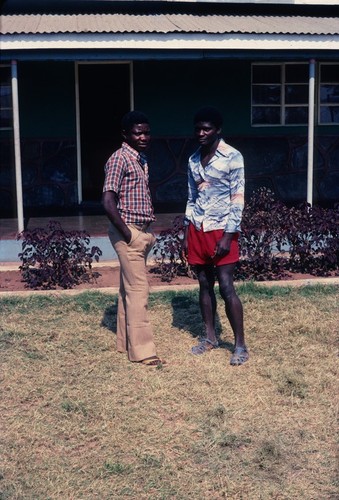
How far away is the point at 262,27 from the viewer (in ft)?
33.6

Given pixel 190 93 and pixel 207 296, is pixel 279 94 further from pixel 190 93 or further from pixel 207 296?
pixel 207 296

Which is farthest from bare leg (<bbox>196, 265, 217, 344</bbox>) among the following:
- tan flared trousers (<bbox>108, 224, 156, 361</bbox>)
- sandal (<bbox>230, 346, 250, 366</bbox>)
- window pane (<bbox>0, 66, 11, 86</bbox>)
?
window pane (<bbox>0, 66, 11, 86</bbox>)

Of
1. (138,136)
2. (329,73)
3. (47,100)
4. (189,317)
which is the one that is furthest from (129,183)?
(329,73)

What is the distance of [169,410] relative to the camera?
15.7 feet

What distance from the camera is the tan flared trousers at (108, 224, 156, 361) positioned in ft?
18.1

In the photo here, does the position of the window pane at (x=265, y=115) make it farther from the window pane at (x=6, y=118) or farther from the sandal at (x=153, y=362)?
the sandal at (x=153, y=362)

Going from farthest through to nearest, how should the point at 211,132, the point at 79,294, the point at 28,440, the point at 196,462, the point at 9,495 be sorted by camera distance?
1. the point at 79,294
2. the point at 211,132
3. the point at 28,440
4. the point at 196,462
5. the point at 9,495

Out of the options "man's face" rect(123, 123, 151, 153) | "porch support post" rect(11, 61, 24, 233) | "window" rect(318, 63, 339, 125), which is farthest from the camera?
"window" rect(318, 63, 339, 125)

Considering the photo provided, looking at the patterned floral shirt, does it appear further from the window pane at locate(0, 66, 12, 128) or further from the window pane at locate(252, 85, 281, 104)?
the window pane at locate(252, 85, 281, 104)

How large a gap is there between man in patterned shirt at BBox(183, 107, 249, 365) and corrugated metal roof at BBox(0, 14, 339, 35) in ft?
14.3

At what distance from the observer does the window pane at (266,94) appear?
12.4 metres

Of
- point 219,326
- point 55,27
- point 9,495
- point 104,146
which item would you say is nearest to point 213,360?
point 219,326

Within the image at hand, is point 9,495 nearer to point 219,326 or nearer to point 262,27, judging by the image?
point 219,326

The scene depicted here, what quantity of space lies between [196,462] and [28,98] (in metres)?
8.69
